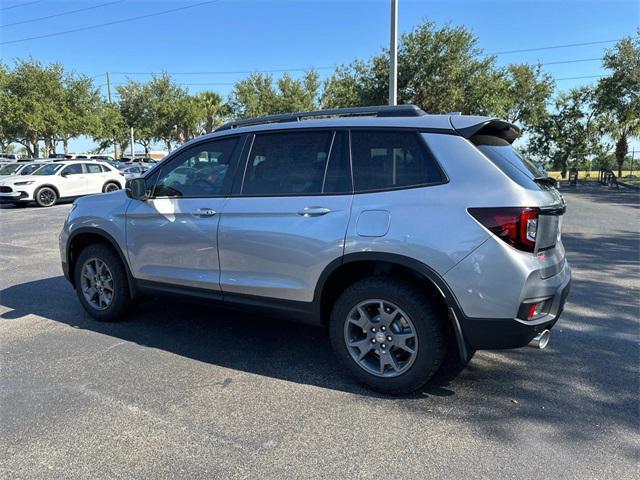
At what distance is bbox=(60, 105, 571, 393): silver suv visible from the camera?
2.87 metres

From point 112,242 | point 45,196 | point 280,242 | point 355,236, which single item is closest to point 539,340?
point 355,236

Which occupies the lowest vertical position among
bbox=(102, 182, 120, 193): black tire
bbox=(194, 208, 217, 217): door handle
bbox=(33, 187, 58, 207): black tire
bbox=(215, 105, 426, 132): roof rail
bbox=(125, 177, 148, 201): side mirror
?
bbox=(33, 187, 58, 207): black tire

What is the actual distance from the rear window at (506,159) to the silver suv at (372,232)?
2cm

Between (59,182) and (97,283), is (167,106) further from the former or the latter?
(97,283)

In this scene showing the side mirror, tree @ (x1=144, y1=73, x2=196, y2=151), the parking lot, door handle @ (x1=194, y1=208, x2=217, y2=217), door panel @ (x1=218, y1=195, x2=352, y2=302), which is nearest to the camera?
the parking lot

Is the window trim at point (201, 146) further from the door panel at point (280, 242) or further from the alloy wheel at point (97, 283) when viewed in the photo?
the alloy wheel at point (97, 283)

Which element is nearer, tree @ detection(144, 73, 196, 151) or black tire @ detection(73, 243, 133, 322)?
black tire @ detection(73, 243, 133, 322)

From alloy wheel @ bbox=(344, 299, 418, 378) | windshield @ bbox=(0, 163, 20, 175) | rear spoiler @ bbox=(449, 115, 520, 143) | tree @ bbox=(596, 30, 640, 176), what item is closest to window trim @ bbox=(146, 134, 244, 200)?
alloy wheel @ bbox=(344, 299, 418, 378)

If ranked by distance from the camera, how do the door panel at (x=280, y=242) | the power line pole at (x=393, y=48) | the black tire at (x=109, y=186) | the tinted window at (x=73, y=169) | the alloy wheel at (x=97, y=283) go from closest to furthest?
the door panel at (x=280, y=242)
the alloy wheel at (x=97, y=283)
the power line pole at (x=393, y=48)
the tinted window at (x=73, y=169)
the black tire at (x=109, y=186)

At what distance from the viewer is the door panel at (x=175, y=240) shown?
3.86 m

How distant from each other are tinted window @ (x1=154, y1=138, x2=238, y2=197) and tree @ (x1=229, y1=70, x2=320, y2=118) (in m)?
31.5

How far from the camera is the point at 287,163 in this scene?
3629 millimetres

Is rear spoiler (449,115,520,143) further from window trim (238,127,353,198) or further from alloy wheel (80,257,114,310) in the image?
alloy wheel (80,257,114,310)

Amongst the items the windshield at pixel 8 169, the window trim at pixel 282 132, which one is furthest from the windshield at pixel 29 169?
the window trim at pixel 282 132
